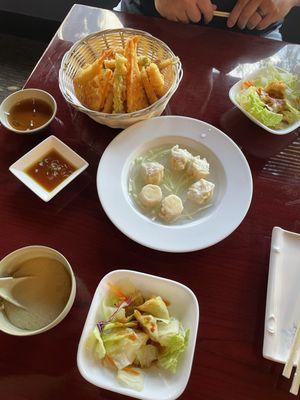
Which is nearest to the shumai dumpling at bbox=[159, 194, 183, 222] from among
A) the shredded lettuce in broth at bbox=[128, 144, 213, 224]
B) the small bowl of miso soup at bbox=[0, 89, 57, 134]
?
the shredded lettuce in broth at bbox=[128, 144, 213, 224]

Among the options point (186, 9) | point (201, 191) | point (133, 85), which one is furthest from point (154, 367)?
point (186, 9)

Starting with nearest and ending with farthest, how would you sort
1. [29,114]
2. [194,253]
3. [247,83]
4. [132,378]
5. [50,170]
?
[132,378], [194,253], [50,170], [29,114], [247,83]

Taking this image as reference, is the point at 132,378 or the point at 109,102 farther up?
the point at 109,102

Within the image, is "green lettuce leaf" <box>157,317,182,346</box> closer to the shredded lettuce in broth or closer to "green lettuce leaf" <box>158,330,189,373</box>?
"green lettuce leaf" <box>158,330,189,373</box>

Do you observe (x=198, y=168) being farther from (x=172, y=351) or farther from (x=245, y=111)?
(x=172, y=351)

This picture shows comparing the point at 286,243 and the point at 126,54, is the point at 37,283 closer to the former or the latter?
the point at 286,243

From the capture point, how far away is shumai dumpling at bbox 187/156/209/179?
48.2 inches

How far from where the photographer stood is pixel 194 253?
3.70 ft

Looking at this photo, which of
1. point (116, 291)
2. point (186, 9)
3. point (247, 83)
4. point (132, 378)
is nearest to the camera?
point (132, 378)

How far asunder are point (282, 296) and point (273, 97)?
0.79 m

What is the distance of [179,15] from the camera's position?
1664mm

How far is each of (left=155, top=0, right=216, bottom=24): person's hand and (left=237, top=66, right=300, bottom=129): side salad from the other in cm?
39

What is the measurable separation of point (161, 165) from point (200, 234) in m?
0.28

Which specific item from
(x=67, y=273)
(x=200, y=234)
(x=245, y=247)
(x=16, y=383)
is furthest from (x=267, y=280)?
(x=16, y=383)
